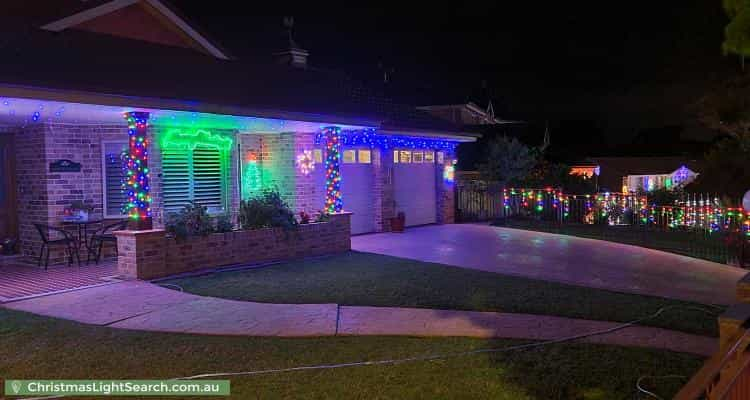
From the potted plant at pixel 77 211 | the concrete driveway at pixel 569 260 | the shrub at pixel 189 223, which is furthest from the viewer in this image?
the potted plant at pixel 77 211

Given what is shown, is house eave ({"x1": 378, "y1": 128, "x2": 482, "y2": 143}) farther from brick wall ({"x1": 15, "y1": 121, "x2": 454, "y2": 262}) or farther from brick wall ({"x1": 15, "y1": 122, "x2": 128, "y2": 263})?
brick wall ({"x1": 15, "y1": 122, "x2": 128, "y2": 263})

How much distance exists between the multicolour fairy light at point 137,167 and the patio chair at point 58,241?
63.0 inches

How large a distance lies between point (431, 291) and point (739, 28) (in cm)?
483

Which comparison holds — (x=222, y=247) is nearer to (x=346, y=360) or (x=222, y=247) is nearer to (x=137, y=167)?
(x=137, y=167)

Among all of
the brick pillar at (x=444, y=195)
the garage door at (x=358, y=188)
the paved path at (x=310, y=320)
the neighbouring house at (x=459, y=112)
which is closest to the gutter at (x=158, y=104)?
the garage door at (x=358, y=188)

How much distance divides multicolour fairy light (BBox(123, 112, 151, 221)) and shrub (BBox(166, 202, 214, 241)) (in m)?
0.48

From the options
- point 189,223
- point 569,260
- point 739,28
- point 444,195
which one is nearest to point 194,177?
point 189,223

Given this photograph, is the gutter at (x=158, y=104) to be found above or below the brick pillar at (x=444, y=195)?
above

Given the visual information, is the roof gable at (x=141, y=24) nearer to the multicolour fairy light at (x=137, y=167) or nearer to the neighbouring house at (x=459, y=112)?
the multicolour fairy light at (x=137, y=167)

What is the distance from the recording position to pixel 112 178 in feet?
38.0

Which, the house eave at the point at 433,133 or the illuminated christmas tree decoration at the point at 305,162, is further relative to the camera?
the house eave at the point at 433,133

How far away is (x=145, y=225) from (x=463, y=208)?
11.9 m

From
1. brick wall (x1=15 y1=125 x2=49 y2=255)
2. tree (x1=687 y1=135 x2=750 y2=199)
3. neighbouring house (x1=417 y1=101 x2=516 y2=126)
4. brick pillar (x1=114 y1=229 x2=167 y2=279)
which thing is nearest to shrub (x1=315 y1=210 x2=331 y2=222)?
brick pillar (x1=114 y1=229 x2=167 y2=279)

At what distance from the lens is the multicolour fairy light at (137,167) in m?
A: 9.34
